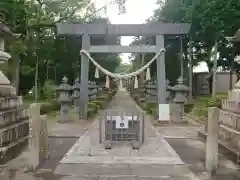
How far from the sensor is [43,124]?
754 cm

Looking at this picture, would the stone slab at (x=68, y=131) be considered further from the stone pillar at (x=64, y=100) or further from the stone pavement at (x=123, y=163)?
the stone pavement at (x=123, y=163)

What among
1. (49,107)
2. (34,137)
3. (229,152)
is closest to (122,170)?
(34,137)

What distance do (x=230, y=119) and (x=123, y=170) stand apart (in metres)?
4.15

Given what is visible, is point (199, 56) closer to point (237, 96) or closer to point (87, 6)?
point (87, 6)

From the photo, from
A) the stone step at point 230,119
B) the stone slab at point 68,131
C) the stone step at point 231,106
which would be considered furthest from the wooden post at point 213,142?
the stone slab at point 68,131

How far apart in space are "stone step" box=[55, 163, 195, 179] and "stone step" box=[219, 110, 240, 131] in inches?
93.1

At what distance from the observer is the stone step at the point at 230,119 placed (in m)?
8.32

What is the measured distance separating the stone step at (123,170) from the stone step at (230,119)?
2.36 meters

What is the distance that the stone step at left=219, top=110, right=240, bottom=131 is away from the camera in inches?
328

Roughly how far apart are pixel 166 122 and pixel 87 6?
1263cm

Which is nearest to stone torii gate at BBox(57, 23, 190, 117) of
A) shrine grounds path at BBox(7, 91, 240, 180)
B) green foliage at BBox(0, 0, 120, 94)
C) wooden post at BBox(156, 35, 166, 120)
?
wooden post at BBox(156, 35, 166, 120)

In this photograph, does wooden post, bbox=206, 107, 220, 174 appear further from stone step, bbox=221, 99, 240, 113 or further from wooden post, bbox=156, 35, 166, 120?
wooden post, bbox=156, 35, 166, 120

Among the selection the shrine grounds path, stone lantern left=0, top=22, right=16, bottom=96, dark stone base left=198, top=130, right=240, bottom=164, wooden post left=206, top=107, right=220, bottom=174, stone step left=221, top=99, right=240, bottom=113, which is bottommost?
the shrine grounds path

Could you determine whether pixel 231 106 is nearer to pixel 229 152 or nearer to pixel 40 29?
pixel 229 152
